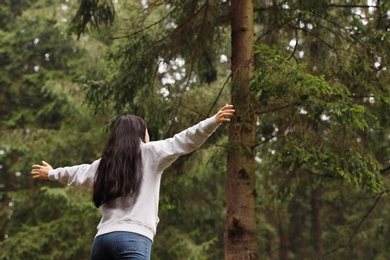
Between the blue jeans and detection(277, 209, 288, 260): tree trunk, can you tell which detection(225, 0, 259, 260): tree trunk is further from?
detection(277, 209, 288, 260): tree trunk

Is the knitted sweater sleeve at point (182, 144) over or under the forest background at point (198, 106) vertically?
under

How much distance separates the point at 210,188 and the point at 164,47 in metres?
9.25

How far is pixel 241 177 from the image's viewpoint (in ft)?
18.9

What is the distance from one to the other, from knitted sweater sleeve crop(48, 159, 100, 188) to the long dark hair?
0.36ft

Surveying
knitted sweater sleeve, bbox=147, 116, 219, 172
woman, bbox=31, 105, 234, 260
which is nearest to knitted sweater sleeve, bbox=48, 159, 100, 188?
woman, bbox=31, 105, 234, 260

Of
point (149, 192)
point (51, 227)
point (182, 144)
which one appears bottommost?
point (149, 192)

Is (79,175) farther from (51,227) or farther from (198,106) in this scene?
(51,227)

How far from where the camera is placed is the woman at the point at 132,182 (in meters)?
3.04

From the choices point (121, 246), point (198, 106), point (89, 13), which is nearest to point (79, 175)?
point (121, 246)

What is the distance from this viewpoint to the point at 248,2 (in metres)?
6.50

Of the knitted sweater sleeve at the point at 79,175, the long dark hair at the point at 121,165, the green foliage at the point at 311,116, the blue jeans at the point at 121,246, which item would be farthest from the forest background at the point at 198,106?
the blue jeans at the point at 121,246

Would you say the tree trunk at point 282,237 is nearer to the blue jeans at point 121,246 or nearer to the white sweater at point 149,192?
the white sweater at point 149,192

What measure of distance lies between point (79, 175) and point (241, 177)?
2.61m

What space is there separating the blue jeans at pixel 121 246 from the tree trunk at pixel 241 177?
2.59 m
